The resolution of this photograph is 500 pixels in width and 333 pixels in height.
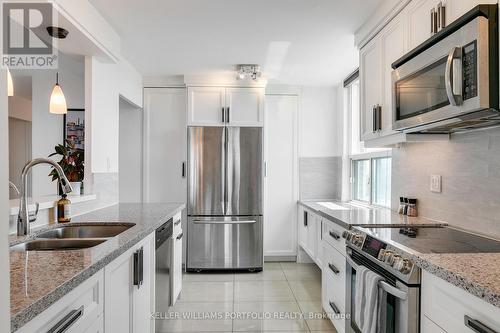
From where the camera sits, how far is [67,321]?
3.37 ft

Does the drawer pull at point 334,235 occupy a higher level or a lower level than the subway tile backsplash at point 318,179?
lower

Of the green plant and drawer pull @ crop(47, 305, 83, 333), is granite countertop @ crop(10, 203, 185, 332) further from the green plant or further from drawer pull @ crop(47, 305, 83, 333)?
the green plant

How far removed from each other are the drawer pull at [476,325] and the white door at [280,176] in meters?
3.40

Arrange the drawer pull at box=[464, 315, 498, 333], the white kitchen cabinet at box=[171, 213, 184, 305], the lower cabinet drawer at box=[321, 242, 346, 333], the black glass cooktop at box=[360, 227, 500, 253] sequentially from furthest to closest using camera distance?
the white kitchen cabinet at box=[171, 213, 184, 305] < the lower cabinet drawer at box=[321, 242, 346, 333] < the black glass cooktop at box=[360, 227, 500, 253] < the drawer pull at box=[464, 315, 498, 333]

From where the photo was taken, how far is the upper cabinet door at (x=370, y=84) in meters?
2.47

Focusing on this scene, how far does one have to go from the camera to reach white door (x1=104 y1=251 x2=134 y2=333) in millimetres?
1398

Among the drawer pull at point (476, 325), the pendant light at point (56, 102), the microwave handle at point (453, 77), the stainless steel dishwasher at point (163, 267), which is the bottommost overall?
the stainless steel dishwasher at point (163, 267)

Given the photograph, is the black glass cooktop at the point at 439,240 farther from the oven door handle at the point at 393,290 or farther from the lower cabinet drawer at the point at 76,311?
the lower cabinet drawer at the point at 76,311

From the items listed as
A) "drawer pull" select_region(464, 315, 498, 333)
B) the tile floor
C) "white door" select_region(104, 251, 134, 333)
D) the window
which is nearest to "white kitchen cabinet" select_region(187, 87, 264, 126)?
the window

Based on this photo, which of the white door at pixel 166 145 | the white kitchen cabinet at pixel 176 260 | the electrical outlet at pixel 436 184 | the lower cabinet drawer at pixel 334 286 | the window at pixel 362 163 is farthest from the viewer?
the white door at pixel 166 145

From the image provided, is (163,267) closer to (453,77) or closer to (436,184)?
(436,184)

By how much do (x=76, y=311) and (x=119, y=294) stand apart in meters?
0.46

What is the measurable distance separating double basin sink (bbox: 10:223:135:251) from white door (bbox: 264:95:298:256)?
2552 millimetres

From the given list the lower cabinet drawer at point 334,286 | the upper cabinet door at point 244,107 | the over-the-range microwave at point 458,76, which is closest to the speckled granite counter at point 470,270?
the over-the-range microwave at point 458,76
